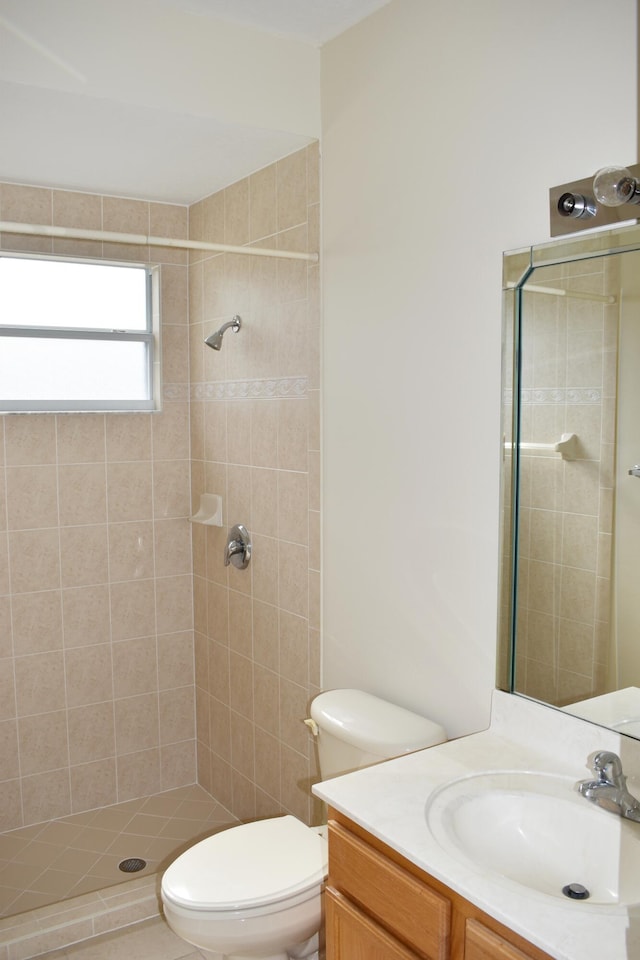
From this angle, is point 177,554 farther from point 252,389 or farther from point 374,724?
point 374,724

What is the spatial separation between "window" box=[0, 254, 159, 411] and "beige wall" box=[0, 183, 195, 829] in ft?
0.29

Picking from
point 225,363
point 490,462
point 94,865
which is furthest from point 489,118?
point 94,865

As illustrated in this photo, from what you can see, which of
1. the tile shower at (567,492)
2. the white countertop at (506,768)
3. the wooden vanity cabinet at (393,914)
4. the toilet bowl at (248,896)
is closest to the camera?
the white countertop at (506,768)

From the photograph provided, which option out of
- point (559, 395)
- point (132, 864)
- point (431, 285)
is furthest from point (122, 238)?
point (132, 864)

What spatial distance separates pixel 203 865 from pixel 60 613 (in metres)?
1.47

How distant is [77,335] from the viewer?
3.12 meters

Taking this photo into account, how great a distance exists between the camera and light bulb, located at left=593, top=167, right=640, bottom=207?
142 centimetres

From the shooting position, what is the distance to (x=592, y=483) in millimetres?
1630

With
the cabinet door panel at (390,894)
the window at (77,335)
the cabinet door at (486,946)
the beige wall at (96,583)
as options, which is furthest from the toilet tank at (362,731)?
the window at (77,335)

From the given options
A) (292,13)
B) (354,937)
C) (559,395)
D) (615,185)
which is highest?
(292,13)

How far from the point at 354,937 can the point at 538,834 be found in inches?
15.7

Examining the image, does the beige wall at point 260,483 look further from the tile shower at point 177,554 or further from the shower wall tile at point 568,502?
the shower wall tile at point 568,502

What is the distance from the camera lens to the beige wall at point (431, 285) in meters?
1.70

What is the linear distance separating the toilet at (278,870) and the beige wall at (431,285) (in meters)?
0.16
